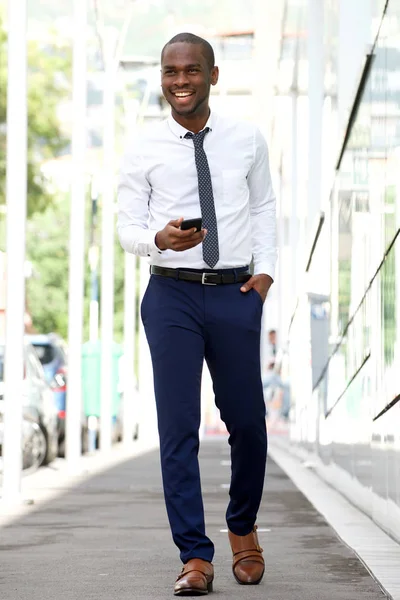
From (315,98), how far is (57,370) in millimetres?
5128

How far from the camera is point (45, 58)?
3456 centimetres

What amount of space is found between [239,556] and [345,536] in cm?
231

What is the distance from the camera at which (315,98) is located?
2292 cm

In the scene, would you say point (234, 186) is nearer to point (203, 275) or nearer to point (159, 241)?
point (203, 275)

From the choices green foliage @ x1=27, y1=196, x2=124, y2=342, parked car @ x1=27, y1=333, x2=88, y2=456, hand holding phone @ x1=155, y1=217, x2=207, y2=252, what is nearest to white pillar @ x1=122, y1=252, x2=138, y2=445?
parked car @ x1=27, y1=333, x2=88, y2=456

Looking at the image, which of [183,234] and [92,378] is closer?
[183,234]

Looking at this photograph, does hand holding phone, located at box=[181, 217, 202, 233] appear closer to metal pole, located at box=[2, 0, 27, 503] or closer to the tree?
metal pole, located at box=[2, 0, 27, 503]

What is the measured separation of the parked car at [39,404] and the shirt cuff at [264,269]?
36.1 ft

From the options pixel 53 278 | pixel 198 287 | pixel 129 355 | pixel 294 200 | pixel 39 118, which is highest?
pixel 39 118

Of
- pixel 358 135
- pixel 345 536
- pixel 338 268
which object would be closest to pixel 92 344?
pixel 338 268

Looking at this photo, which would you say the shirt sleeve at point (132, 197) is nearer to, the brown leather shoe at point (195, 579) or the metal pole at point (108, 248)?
the brown leather shoe at point (195, 579)

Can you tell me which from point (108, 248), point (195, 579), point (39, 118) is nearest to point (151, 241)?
point (195, 579)

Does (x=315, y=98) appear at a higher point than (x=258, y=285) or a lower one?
higher

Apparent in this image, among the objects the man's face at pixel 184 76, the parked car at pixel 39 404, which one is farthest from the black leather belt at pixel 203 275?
the parked car at pixel 39 404
